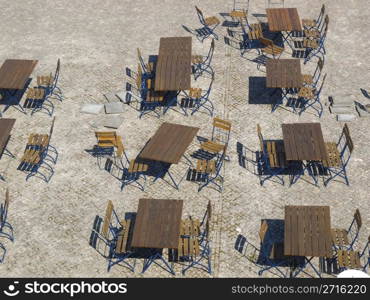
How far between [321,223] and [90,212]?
666 cm

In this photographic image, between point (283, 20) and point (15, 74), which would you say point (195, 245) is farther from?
point (283, 20)

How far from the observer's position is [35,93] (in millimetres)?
15656

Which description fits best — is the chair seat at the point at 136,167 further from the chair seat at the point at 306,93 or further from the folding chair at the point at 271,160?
the chair seat at the point at 306,93

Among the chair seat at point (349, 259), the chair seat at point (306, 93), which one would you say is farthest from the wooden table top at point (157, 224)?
the chair seat at point (306, 93)

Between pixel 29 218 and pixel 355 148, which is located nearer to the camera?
pixel 29 218

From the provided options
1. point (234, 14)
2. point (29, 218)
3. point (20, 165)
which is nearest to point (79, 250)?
point (29, 218)

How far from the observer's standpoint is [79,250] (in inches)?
457

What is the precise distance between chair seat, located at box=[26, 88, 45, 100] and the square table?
31.5ft

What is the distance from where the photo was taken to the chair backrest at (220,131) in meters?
13.8

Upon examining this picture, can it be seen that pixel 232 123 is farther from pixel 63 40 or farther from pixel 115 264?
pixel 63 40

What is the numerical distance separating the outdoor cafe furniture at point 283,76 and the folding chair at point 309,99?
1.79 feet

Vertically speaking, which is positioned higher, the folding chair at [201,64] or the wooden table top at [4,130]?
the folding chair at [201,64]

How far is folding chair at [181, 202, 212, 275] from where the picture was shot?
10977mm

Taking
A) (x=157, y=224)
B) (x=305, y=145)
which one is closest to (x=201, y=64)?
(x=305, y=145)
